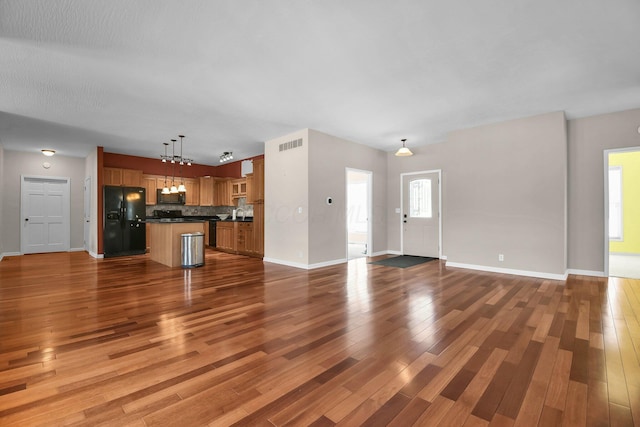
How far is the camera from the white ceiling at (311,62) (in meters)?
2.48

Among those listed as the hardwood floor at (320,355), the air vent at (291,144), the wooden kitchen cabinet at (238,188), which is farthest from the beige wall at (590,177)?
the wooden kitchen cabinet at (238,188)

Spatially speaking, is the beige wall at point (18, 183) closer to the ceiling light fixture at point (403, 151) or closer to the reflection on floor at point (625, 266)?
the ceiling light fixture at point (403, 151)

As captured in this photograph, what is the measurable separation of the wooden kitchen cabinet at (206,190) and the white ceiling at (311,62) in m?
4.18

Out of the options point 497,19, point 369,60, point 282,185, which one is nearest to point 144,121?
point 282,185

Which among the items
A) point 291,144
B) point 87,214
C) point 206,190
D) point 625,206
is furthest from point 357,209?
point 87,214

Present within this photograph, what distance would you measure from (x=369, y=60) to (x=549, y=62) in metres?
2.04

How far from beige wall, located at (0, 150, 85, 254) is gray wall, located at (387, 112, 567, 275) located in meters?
10.3

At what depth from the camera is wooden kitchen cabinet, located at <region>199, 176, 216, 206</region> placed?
973 centimetres

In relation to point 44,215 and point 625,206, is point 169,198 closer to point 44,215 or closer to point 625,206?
point 44,215

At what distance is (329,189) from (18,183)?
8.46 metres

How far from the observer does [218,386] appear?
190 cm

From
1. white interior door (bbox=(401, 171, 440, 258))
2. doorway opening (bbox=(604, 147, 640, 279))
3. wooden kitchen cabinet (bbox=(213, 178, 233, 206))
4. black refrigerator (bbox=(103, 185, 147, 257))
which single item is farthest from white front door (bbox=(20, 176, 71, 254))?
doorway opening (bbox=(604, 147, 640, 279))

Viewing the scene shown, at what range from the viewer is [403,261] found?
666 centimetres

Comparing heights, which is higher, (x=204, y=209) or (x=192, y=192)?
(x=192, y=192)
